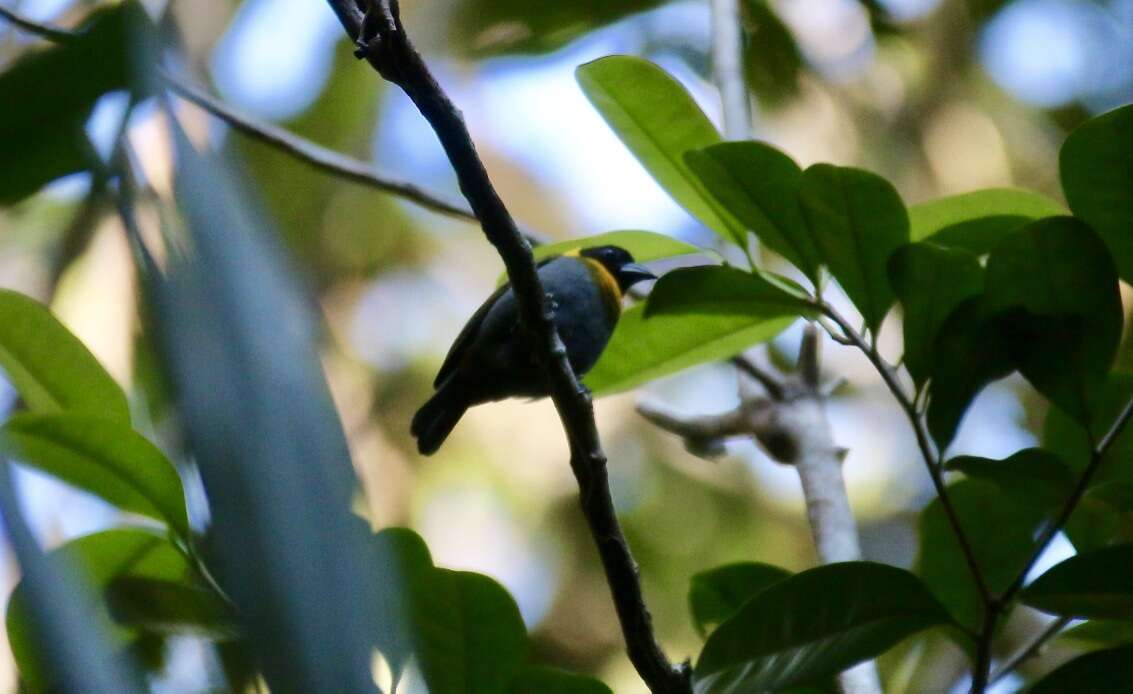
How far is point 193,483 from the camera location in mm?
493

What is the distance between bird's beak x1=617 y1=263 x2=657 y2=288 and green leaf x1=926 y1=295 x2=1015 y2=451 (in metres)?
2.10

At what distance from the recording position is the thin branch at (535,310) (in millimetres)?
1227

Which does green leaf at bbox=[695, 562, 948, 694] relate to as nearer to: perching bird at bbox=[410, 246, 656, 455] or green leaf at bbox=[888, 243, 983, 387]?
green leaf at bbox=[888, 243, 983, 387]

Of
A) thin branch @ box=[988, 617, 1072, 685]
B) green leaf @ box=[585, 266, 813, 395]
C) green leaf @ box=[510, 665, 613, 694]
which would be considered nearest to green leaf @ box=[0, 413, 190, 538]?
green leaf @ box=[510, 665, 613, 694]

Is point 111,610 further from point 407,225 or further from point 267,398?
point 407,225

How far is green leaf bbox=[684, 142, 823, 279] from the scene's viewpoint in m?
1.58

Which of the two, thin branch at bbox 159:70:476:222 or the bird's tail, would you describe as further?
the bird's tail

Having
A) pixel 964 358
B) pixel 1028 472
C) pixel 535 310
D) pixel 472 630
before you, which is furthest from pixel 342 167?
pixel 1028 472

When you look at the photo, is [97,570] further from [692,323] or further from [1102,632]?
[1102,632]

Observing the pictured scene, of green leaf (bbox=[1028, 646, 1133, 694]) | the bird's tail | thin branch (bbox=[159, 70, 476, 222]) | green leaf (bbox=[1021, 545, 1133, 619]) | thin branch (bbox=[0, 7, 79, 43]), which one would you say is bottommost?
green leaf (bbox=[1028, 646, 1133, 694])

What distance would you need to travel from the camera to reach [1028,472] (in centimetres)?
150

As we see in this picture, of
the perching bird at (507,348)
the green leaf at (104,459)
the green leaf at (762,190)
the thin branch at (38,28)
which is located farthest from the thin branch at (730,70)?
the thin branch at (38,28)

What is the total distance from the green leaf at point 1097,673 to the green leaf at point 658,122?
0.75 meters

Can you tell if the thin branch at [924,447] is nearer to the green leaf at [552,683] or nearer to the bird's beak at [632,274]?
the green leaf at [552,683]
